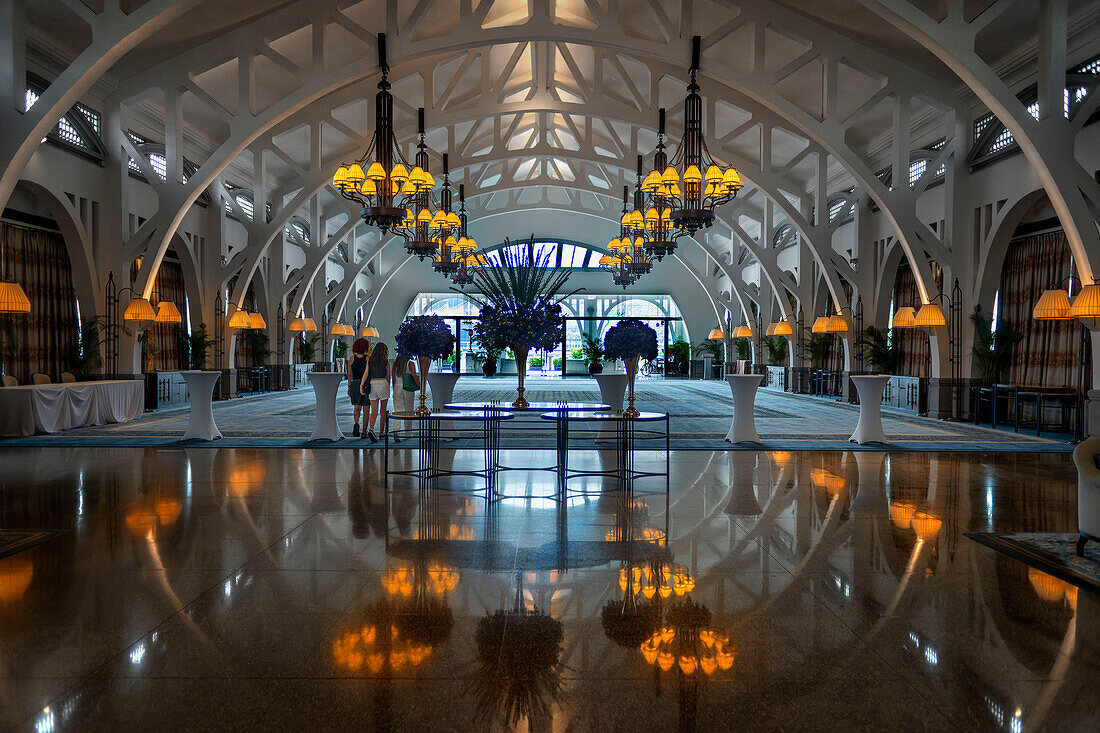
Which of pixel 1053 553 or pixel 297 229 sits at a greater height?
pixel 297 229

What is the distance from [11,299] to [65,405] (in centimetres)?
202

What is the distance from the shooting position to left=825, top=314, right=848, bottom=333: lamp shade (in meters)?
15.4

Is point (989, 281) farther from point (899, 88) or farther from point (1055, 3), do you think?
point (1055, 3)

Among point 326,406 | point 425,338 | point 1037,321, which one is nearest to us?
point 425,338

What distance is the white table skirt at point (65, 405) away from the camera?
9734 millimetres

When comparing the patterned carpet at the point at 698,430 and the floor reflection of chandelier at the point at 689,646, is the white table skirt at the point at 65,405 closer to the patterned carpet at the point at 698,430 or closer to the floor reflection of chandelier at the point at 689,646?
the patterned carpet at the point at 698,430

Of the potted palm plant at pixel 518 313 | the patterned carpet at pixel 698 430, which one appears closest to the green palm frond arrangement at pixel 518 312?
the potted palm plant at pixel 518 313

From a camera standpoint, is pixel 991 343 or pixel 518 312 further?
pixel 991 343

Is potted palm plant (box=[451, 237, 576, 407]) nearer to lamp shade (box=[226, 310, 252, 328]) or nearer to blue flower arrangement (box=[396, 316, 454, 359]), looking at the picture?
blue flower arrangement (box=[396, 316, 454, 359])

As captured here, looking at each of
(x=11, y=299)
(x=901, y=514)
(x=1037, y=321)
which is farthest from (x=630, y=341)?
(x=1037, y=321)

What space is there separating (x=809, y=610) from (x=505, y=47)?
15117 mm

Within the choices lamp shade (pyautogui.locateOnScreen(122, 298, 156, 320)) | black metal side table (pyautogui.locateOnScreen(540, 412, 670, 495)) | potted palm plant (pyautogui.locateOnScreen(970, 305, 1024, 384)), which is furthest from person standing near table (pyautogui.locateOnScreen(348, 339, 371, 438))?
potted palm plant (pyautogui.locateOnScreen(970, 305, 1024, 384))

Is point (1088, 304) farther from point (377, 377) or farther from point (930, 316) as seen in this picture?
point (377, 377)

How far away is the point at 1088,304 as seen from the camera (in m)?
8.39
